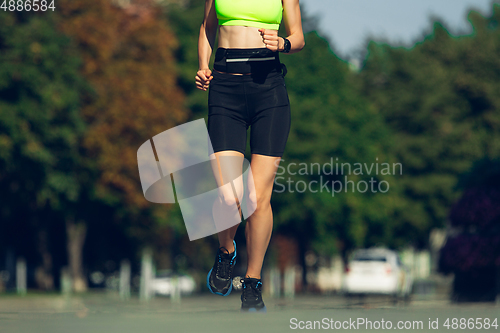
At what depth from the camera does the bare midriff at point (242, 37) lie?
5012 mm

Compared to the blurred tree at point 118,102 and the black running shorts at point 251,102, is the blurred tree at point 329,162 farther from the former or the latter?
the black running shorts at point 251,102

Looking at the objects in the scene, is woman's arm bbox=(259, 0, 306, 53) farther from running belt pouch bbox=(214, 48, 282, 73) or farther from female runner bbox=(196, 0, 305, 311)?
running belt pouch bbox=(214, 48, 282, 73)

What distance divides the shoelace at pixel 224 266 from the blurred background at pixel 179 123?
16.1m

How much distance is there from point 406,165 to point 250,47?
45488 mm

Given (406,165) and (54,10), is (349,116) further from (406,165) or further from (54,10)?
(54,10)

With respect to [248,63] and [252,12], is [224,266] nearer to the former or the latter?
[248,63]

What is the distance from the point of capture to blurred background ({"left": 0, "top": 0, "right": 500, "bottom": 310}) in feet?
93.9

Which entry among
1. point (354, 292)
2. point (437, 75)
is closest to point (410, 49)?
point (437, 75)

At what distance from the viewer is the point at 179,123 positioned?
36.7 metres

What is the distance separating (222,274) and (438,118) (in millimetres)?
Answer: 46420

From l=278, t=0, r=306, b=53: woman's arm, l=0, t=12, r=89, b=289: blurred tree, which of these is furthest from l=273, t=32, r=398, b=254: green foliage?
l=278, t=0, r=306, b=53: woman's arm

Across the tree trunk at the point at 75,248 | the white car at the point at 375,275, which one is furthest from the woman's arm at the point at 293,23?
the tree trunk at the point at 75,248

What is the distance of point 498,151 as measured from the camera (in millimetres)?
43031

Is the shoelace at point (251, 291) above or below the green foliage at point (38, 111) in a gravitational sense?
below
